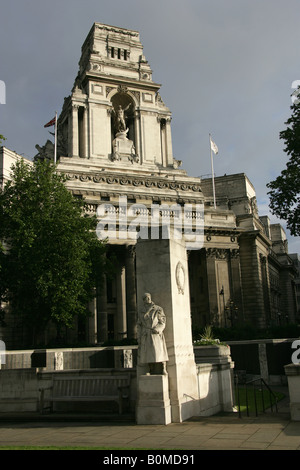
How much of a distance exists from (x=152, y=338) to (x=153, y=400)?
1747 millimetres

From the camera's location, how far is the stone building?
177 ft

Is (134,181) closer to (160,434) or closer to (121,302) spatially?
(121,302)

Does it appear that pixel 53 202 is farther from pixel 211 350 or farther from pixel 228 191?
pixel 228 191

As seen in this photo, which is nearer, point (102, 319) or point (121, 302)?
point (102, 319)

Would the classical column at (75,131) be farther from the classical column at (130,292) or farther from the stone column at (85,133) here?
the classical column at (130,292)

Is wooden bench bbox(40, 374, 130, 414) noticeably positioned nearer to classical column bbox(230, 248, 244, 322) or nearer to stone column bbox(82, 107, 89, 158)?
classical column bbox(230, 248, 244, 322)

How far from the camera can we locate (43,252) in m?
36.7

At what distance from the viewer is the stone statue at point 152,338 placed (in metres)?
14.2

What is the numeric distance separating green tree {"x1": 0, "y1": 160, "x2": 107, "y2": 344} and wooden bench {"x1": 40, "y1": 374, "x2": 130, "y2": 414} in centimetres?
1921

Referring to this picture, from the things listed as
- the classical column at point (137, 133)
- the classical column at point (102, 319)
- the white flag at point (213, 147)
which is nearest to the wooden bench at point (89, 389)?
the classical column at point (102, 319)

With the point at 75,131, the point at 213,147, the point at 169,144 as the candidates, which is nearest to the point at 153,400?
the point at 213,147

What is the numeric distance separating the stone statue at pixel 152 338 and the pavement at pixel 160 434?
174cm

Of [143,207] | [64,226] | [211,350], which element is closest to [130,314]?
[143,207]

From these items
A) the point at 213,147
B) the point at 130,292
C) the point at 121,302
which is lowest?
the point at 121,302
